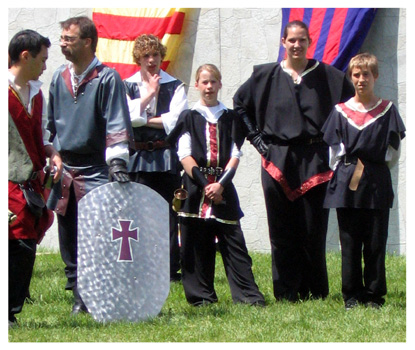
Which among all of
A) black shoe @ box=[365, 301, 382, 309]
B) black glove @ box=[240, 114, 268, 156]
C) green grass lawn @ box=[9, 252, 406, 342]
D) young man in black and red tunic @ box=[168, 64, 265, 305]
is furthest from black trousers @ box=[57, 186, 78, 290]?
black shoe @ box=[365, 301, 382, 309]

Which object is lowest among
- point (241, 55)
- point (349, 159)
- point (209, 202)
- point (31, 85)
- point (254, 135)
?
point (209, 202)

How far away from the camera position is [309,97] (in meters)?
7.39

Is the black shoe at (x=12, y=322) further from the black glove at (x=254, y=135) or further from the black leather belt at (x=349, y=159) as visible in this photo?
the black leather belt at (x=349, y=159)

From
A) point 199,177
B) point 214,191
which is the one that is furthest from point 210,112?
point 214,191

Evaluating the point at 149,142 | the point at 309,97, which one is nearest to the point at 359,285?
the point at 309,97

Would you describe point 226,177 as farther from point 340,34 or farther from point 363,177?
point 340,34

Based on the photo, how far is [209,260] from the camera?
7457 mm

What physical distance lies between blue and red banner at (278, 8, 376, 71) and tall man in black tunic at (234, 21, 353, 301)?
202cm

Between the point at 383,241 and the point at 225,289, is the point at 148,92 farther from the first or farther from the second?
the point at 383,241

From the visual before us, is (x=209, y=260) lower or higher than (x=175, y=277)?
higher

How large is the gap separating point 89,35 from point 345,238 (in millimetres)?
2216

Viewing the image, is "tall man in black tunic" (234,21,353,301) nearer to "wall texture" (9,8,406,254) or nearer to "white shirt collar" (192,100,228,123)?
"white shirt collar" (192,100,228,123)

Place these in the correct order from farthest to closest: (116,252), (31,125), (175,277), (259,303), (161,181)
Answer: (175,277), (161,181), (259,303), (116,252), (31,125)

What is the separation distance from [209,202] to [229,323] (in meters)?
1.08
